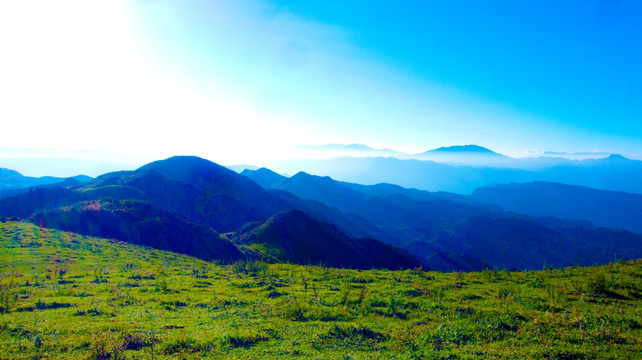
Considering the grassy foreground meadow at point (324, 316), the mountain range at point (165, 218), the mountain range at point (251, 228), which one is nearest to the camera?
the grassy foreground meadow at point (324, 316)

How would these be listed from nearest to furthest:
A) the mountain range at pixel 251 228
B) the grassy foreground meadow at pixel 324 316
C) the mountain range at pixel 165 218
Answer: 1. the grassy foreground meadow at pixel 324 316
2. the mountain range at pixel 165 218
3. the mountain range at pixel 251 228

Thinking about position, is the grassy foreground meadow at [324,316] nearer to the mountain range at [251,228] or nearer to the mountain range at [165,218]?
the mountain range at [165,218]

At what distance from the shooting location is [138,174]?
11106cm

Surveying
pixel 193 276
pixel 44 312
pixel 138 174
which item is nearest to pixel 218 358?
pixel 44 312

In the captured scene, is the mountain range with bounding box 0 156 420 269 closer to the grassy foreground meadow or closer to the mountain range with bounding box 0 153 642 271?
the mountain range with bounding box 0 153 642 271

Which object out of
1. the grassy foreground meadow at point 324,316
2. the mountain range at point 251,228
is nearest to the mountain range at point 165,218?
the mountain range at point 251,228

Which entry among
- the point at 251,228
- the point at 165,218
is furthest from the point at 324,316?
the point at 251,228

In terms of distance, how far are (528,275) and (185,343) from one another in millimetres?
25883

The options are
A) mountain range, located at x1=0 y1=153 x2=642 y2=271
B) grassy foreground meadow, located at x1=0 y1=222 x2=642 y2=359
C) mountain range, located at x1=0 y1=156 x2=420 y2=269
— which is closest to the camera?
grassy foreground meadow, located at x1=0 y1=222 x2=642 y2=359

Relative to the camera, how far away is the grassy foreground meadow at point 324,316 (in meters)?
10.4

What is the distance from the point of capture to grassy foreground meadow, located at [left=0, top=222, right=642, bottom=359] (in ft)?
34.1

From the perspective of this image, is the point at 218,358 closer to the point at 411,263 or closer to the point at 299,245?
the point at 299,245

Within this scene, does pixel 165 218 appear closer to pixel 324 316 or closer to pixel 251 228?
pixel 251 228

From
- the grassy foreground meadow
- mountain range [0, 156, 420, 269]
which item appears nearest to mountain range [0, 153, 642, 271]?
mountain range [0, 156, 420, 269]
